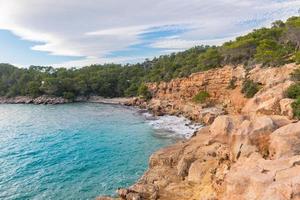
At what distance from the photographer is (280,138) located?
14289 mm

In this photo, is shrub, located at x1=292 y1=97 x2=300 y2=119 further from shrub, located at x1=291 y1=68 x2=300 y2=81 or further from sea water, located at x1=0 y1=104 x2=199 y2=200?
sea water, located at x1=0 y1=104 x2=199 y2=200

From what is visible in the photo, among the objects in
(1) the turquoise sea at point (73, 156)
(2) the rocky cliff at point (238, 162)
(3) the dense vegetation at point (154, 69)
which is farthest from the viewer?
(3) the dense vegetation at point (154, 69)

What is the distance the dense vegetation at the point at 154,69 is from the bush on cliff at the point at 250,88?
358cm

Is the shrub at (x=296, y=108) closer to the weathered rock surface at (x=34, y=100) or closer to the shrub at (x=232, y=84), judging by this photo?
the shrub at (x=232, y=84)

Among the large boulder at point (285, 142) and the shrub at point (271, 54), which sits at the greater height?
the shrub at point (271, 54)

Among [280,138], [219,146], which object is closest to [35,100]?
[219,146]

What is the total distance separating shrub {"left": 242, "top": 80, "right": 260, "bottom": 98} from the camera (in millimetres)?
38844

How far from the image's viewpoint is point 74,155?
3027 cm

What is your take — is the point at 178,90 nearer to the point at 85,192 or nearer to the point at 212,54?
the point at 212,54

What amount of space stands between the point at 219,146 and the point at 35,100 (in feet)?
232

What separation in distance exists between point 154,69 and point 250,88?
46.5 m

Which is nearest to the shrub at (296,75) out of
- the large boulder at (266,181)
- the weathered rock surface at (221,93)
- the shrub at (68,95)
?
the weathered rock surface at (221,93)

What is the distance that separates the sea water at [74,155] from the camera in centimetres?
2214

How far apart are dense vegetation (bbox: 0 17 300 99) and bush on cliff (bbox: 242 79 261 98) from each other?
3.58 meters
